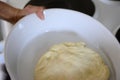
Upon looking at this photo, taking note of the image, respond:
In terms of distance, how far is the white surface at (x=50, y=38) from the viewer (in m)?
0.64

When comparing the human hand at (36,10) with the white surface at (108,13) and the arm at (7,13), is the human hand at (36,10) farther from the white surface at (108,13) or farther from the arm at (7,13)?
the white surface at (108,13)

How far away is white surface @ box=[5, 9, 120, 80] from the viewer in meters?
0.64

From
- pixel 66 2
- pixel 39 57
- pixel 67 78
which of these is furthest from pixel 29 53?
pixel 66 2

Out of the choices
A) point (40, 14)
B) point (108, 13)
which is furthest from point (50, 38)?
point (108, 13)

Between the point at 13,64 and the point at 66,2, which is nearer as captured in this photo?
the point at 13,64

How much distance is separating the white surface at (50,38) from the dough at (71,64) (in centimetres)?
2

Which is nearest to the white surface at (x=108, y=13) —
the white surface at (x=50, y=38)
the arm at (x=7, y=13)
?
the white surface at (x=50, y=38)

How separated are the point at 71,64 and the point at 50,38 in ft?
0.40

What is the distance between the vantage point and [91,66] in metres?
0.64

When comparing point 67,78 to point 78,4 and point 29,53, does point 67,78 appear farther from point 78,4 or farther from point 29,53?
point 78,4

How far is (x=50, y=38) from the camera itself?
725 millimetres

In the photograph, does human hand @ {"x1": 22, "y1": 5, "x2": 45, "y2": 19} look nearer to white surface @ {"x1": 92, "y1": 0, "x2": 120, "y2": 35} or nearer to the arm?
the arm

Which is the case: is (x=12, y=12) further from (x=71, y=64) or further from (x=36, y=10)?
(x=71, y=64)

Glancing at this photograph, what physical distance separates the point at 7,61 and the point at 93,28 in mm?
259
